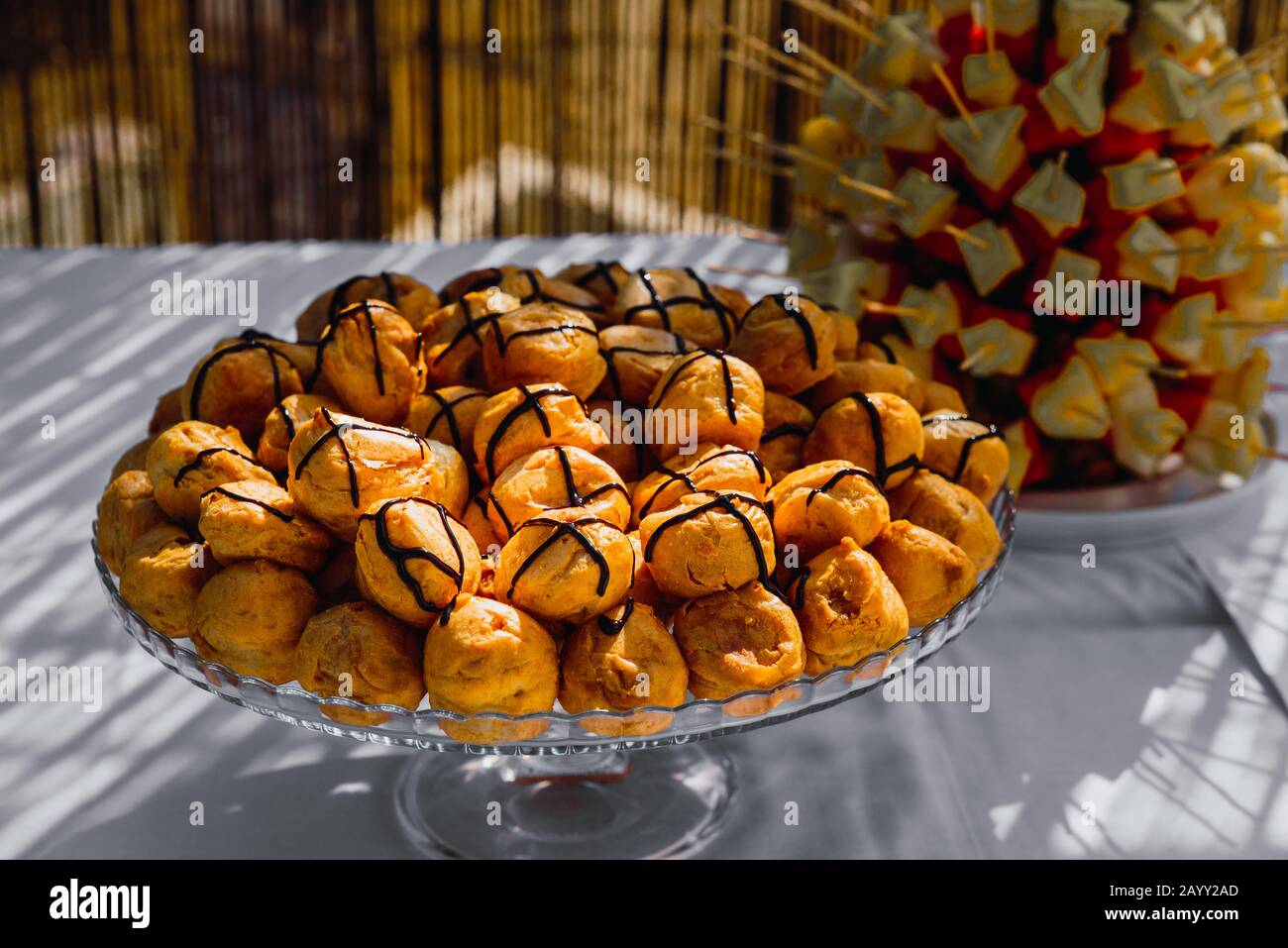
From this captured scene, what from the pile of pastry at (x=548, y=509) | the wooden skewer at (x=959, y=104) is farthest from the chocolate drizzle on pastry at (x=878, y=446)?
the wooden skewer at (x=959, y=104)

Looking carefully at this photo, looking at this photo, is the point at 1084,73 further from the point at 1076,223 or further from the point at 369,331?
the point at 369,331

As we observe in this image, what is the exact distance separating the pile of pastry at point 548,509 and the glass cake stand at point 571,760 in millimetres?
12

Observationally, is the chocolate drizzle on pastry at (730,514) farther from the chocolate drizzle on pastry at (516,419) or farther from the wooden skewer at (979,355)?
the wooden skewer at (979,355)

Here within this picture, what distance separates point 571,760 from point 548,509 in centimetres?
26

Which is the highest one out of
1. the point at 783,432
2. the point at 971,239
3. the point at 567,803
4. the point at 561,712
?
the point at 971,239

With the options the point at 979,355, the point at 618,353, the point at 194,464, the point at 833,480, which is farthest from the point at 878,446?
the point at 194,464

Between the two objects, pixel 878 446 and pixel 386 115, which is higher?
pixel 386 115

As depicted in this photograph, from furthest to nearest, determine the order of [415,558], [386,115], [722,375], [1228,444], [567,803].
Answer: [386,115] < [1228,444] < [567,803] < [722,375] < [415,558]

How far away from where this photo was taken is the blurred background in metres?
2.34

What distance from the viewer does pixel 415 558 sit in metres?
0.64

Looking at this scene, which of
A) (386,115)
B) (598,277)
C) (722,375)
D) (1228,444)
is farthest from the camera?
(386,115)

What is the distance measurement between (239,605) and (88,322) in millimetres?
965

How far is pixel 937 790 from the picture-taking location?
846mm

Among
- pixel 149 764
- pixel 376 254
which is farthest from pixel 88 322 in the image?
pixel 149 764
